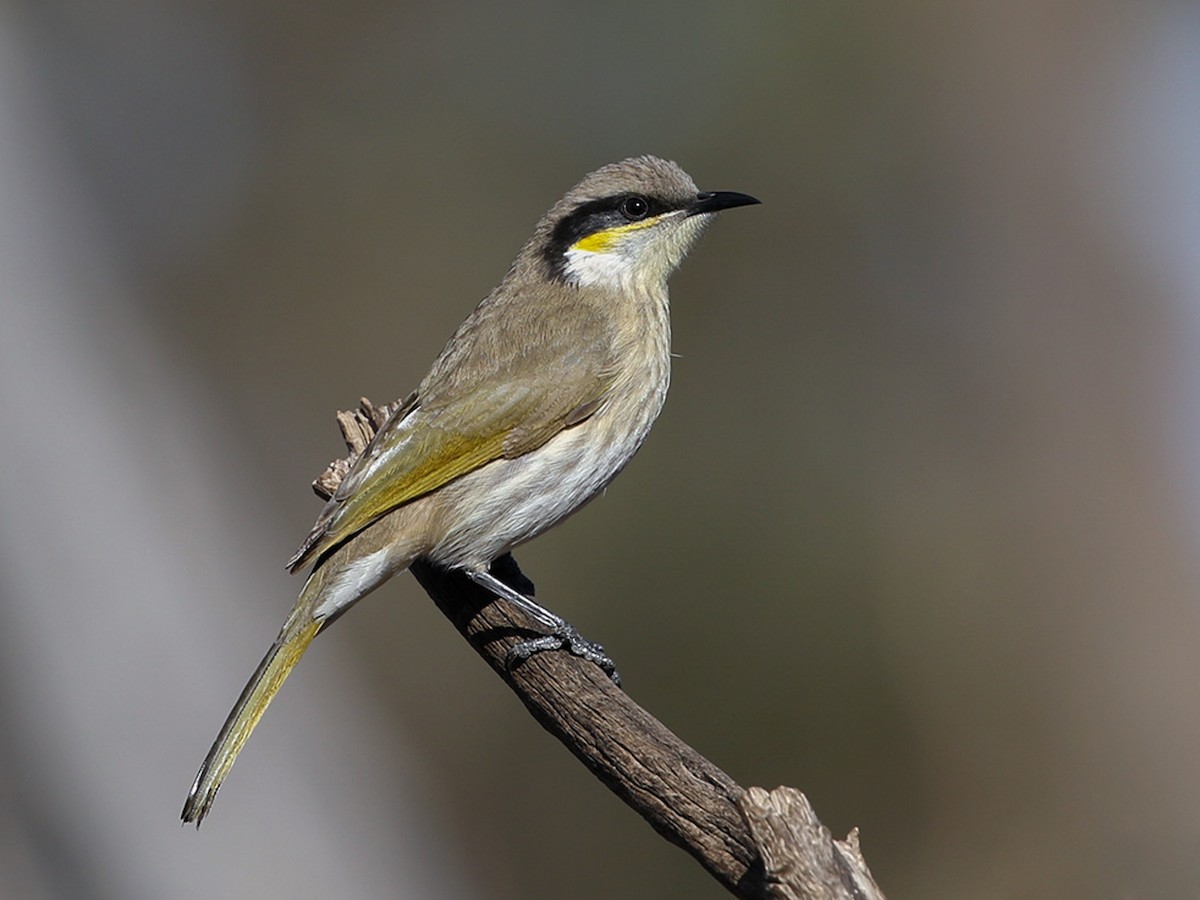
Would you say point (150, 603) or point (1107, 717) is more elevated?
point (150, 603)

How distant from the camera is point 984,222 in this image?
38.3ft

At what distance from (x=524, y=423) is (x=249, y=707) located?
1374 millimetres

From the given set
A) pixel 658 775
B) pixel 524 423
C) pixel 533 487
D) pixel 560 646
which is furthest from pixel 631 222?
pixel 658 775

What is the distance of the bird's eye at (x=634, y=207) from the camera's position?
5457 millimetres

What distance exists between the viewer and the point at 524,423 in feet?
16.3

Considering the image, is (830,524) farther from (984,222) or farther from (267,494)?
(267,494)

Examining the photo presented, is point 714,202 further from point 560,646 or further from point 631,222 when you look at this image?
point 560,646

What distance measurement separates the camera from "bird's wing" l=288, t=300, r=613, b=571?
480 cm

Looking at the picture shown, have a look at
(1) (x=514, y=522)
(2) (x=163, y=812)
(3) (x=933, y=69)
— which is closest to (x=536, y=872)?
(2) (x=163, y=812)

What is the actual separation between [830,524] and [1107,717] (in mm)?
2778

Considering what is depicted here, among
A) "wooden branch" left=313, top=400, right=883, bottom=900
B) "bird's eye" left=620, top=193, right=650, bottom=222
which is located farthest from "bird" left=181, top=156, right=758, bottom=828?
"wooden branch" left=313, top=400, right=883, bottom=900

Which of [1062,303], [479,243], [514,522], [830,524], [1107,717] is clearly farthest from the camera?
[479,243]

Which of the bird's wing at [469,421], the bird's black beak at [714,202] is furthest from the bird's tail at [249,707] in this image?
the bird's black beak at [714,202]

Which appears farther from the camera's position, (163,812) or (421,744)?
(421,744)
